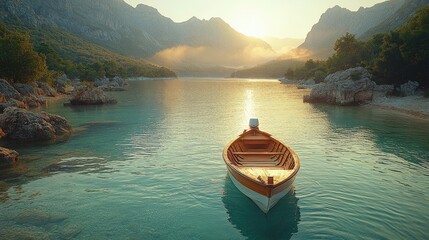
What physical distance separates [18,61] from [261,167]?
64.2m

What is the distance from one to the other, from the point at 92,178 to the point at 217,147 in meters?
11.5

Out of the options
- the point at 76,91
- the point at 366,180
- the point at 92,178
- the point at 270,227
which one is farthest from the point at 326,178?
the point at 76,91

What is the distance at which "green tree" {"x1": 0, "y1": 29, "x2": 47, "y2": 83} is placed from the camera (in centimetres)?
6350

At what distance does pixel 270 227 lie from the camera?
520 inches

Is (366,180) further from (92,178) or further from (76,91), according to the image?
(76,91)

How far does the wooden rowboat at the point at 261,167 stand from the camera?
43.0 feet

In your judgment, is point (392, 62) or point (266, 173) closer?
point (266, 173)

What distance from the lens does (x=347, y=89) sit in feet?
207

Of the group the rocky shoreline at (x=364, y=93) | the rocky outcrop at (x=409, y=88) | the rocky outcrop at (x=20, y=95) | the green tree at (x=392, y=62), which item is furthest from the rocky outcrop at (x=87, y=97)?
the rocky outcrop at (x=409, y=88)

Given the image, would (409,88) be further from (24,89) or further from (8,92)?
(24,89)

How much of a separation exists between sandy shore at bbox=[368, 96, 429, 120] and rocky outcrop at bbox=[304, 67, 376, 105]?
272 cm

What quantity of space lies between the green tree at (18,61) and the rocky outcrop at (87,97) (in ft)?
45.1

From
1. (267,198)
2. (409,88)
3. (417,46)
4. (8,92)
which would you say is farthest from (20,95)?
(417,46)

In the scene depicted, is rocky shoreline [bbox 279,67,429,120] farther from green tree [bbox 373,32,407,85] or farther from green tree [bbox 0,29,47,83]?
green tree [bbox 0,29,47,83]
